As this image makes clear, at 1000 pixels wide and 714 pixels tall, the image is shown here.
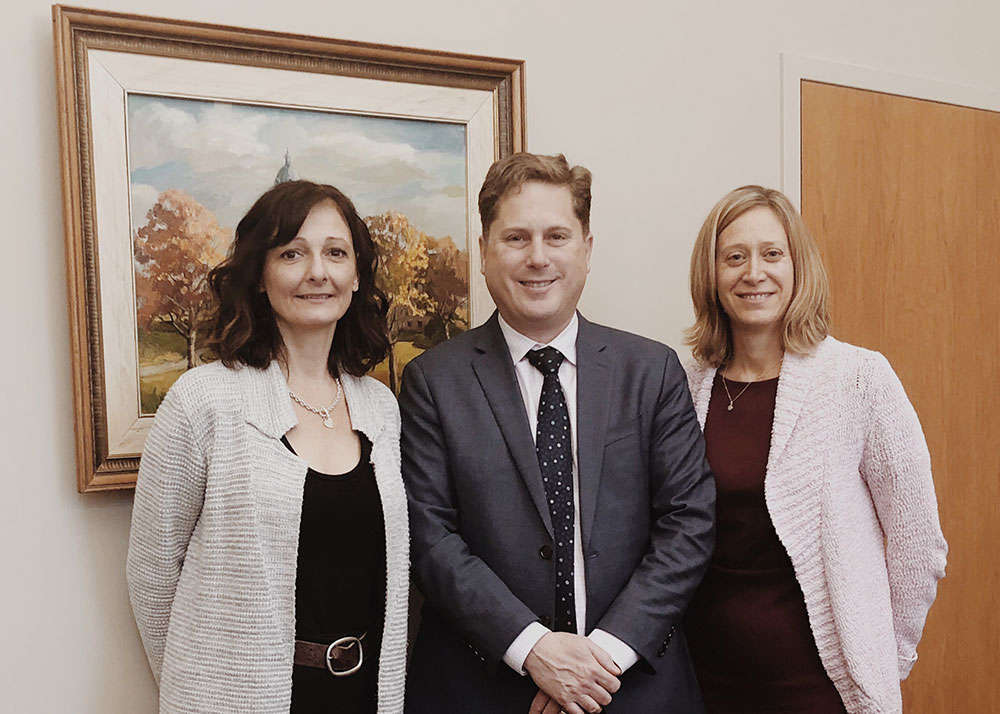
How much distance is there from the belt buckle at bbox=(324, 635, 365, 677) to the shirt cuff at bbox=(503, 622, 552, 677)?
0.87 ft

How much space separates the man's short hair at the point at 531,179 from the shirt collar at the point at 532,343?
7.8 inches

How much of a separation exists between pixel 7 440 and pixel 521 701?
1.07 metres

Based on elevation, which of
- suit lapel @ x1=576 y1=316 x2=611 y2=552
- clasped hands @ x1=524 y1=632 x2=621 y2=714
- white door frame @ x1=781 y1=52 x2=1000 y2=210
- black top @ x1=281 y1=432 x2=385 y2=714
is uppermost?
white door frame @ x1=781 y1=52 x2=1000 y2=210

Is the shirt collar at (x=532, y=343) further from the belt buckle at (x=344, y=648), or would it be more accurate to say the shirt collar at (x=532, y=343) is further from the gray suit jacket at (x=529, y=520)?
the belt buckle at (x=344, y=648)

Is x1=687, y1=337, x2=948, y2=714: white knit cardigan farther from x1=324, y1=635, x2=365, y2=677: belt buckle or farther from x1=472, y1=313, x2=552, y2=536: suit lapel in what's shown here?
x1=324, y1=635, x2=365, y2=677: belt buckle

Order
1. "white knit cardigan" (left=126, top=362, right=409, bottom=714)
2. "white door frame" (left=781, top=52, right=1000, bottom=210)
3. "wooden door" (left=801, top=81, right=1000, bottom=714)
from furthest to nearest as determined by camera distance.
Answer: "wooden door" (left=801, top=81, right=1000, bottom=714)
"white door frame" (left=781, top=52, right=1000, bottom=210)
"white knit cardigan" (left=126, top=362, right=409, bottom=714)

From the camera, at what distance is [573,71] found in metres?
2.16

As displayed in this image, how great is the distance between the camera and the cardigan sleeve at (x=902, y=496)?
174 centimetres

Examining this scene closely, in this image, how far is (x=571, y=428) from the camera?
5.49 ft

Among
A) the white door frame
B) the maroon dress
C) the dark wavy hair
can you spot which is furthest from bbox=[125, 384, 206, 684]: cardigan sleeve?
the white door frame

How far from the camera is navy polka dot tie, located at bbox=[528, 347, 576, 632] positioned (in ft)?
5.31

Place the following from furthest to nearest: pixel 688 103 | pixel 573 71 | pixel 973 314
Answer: pixel 973 314, pixel 688 103, pixel 573 71

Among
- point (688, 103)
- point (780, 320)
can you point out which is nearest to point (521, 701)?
point (780, 320)

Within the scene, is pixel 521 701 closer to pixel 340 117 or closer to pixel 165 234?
pixel 165 234
